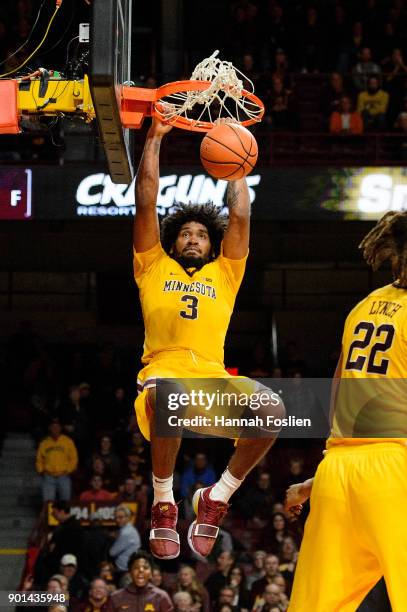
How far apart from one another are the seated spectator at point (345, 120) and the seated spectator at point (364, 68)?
3.39 feet

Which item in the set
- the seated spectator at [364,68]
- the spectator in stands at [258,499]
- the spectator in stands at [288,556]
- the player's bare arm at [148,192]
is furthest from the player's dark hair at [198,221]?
the seated spectator at [364,68]

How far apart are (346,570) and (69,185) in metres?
10.7

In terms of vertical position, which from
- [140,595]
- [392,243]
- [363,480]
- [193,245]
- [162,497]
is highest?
[392,243]

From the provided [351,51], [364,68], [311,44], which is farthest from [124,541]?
[351,51]

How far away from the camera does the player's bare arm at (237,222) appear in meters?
7.80

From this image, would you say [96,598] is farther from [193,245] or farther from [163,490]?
[193,245]

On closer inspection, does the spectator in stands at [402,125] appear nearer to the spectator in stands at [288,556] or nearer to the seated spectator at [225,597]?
the spectator in stands at [288,556]

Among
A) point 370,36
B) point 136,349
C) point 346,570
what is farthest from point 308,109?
point 346,570

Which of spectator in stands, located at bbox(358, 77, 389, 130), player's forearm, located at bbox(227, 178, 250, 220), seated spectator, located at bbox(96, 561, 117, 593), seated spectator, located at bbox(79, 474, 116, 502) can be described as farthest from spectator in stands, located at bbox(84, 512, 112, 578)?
spectator in stands, located at bbox(358, 77, 389, 130)

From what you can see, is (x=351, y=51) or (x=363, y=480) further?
(x=351, y=51)

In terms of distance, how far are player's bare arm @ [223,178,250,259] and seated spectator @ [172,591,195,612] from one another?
4.92 meters

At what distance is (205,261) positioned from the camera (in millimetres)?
7945

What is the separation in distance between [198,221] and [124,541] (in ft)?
20.7

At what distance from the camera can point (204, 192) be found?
15.6 meters
